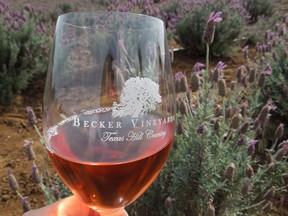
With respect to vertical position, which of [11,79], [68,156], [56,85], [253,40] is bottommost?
[253,40]

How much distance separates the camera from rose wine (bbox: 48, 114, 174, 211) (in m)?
0.83

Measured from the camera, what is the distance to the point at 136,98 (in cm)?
83

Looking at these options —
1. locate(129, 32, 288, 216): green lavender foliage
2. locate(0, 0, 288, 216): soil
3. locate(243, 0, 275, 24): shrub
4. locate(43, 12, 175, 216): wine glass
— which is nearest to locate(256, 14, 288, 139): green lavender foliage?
locate(0, 0, 288, 216): soil

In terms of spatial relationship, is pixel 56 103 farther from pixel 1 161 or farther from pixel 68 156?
pixel 1 161

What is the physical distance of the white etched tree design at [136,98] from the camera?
833mm

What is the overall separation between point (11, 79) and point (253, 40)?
3541 millimetres

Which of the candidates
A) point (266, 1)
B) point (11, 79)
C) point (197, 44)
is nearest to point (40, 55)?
point (11, 79)

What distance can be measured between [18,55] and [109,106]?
3.66 m

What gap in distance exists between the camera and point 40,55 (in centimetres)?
441

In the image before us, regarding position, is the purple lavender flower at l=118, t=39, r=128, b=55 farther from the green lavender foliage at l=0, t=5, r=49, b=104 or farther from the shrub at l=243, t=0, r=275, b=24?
the shrub at l=243, t=0, r=275, b=24

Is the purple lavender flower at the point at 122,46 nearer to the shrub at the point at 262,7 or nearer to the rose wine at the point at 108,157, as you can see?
the rose wine at the point at 108,157

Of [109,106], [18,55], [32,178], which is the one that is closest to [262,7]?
[18,55]

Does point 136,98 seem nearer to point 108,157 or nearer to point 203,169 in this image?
point 108,157

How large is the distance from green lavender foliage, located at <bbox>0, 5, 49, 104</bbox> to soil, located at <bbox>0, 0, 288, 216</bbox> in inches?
4.7
